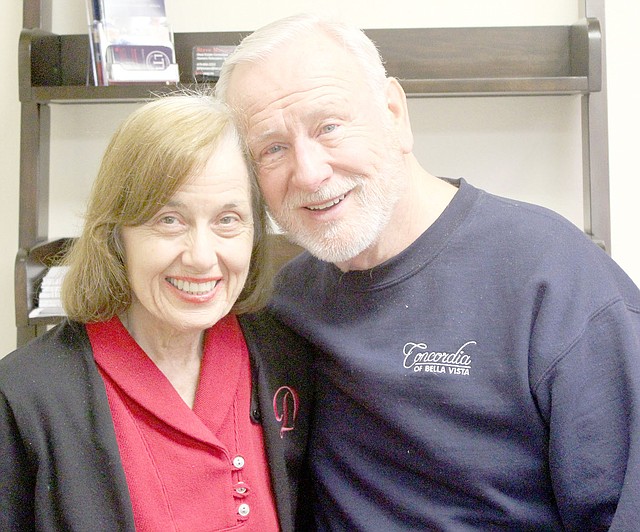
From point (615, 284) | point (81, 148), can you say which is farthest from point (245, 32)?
point (615, 284)

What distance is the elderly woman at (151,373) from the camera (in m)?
1.17

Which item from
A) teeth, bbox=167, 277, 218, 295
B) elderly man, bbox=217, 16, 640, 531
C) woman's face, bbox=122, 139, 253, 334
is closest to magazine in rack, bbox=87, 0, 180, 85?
elderly man, bbox=217, 16, 640, 531

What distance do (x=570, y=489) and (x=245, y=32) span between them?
63.1 inches

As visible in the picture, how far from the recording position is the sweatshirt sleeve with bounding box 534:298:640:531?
1218mm

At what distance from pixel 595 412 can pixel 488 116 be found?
126 centimetres

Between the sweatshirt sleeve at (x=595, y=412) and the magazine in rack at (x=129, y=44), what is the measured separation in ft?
4.26

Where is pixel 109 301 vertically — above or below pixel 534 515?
above

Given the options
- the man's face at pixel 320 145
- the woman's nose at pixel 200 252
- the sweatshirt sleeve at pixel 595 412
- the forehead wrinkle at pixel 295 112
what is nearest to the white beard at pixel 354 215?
the man's face at pixel 320 145

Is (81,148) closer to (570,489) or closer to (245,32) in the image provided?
(245,32)

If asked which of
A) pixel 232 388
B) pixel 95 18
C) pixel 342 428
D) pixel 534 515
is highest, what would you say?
pixel 95 18

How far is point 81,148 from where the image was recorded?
2.35 meters

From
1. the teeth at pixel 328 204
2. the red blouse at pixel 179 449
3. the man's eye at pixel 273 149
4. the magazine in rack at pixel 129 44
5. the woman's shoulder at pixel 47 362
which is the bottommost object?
the red blouse at pixel 179 449

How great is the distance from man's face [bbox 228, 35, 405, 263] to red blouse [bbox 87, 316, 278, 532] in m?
0.35

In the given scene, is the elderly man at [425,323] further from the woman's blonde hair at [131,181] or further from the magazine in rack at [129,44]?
Answer: the magazine in rack at [129,44]
